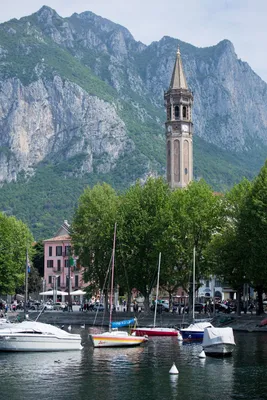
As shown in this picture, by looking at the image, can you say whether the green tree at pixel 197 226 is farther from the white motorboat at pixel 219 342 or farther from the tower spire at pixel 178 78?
the tower spire at pixel 178 78

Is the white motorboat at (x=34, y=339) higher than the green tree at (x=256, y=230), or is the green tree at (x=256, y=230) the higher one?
the green tree at (x=256, y=230)

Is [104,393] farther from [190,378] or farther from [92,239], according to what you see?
[92,239]

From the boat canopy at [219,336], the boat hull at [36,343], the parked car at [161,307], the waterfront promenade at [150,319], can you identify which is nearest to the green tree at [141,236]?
the parked car at [161,307]

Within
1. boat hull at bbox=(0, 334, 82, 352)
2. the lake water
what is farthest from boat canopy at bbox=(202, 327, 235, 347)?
boat hull at bbox=(0, 334, 82, 352)

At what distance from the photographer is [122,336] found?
7294cm

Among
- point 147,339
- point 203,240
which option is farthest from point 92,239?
point 147,339

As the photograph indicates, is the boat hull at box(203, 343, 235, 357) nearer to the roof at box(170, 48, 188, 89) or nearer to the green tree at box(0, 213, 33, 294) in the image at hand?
the green tree at box(0, 213, 33, 294)

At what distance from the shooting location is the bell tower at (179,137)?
547 ft

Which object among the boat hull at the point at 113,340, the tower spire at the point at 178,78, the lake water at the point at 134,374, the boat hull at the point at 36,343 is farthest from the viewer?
the tower spire at the point at 178,78

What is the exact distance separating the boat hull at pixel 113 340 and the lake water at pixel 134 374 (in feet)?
2.98

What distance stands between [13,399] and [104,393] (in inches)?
220

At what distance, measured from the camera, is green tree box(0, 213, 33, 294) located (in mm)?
130250

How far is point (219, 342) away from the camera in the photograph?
6500cm

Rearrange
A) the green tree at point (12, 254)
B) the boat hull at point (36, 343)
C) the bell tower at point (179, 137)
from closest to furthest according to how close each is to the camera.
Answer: the boat hull at point (36, 343), the green tree at point (12, 254), the bell tower at point (179, 137)
